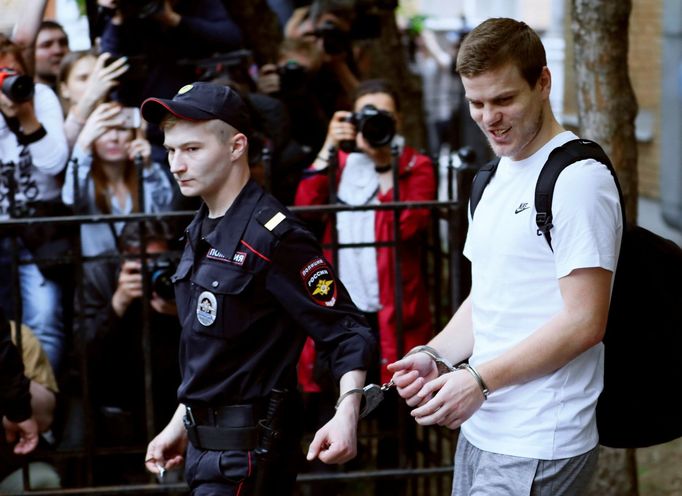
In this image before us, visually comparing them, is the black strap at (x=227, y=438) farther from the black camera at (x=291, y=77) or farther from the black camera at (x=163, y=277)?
the black camera at (x=291, y=77)

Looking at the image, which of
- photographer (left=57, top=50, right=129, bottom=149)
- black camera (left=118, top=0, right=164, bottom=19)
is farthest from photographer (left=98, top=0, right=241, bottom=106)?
photographer (left=57, top=50, right=129, bottom=149)

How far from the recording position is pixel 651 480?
19.4 feet

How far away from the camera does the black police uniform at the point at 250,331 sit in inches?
126

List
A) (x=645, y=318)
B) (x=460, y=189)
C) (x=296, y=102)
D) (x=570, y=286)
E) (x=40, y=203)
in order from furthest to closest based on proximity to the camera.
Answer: (x=296, y=102), (x=40, y=203), (x=460, y=189), (x=645, y=318), (x=570, y=286)

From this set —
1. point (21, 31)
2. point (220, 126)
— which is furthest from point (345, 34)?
point (220, 126)

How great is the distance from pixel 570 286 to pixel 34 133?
327 cm

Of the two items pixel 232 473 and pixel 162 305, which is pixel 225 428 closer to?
pixel 232 473

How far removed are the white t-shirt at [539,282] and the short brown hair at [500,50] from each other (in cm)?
20

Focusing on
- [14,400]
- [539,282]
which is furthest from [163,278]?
[539,282]

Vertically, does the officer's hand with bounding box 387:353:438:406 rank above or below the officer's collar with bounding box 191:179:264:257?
below

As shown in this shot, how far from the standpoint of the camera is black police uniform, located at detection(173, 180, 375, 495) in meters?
3.20

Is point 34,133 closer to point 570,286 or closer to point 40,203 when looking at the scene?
point 40,203

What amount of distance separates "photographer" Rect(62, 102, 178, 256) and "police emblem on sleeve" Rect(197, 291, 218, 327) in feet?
6.25

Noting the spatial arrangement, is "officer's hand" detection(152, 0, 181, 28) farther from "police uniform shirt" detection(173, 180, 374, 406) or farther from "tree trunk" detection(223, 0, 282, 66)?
"police uniform shirt" detection(173, 180, 374, 406)
